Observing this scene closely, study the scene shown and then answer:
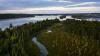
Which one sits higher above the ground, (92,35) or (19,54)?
(19,54)

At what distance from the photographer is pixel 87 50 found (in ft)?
146

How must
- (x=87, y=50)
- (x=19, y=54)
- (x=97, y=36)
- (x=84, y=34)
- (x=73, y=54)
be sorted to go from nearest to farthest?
(x=19, y=54) → (x=73, y=54) → (x=87, y=50) → (x=97, y=36) → (x=84, y=34)

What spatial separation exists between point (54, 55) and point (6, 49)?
40.1ft

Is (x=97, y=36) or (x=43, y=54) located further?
(x=97, y=36)

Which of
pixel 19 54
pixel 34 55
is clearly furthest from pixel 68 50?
pixel 19 54

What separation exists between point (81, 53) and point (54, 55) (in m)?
6.07

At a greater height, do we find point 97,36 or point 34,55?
point 34,55

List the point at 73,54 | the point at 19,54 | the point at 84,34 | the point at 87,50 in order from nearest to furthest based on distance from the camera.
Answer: the point at 19,54 → the point at 73,54 → the point at 87,50 → the point at 84,34

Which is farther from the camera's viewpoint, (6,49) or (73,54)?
(6,49)

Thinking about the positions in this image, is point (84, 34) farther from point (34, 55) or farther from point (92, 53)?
point (34, 55)

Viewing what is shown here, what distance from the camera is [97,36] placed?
67.0 m

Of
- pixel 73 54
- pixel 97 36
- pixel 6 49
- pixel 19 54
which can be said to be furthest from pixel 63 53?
pixel 97 36

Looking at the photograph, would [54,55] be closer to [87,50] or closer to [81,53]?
[81,53]

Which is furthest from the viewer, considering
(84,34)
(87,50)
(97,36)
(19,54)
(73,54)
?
(84,34)
